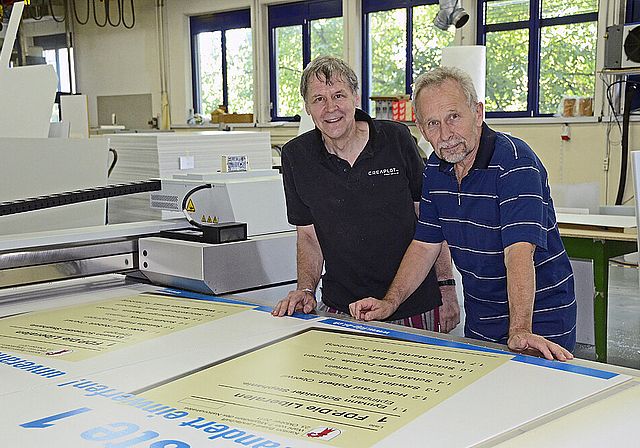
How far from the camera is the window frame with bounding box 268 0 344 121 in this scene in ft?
27.8

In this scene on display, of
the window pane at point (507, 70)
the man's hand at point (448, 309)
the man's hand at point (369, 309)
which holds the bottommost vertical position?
the man's hand at point (448, 309)

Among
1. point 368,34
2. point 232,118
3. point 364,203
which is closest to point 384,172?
point 364,203

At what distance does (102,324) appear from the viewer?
61.9 inches

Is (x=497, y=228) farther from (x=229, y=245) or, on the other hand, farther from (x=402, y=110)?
(x=402, y=110)

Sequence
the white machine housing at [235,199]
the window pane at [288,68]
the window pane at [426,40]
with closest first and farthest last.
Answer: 1. the white machine housing at [235,199]
2. the window pane at [426,40]
3. the window pane at [288,68]

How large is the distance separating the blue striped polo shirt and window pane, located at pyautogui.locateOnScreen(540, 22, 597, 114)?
5.40 metres

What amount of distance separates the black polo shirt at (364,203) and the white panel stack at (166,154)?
30.6 inches

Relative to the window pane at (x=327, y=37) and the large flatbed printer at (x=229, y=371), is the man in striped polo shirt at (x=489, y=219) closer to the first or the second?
the large flatbed printer at (x=229, y=371)

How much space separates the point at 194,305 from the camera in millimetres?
1732

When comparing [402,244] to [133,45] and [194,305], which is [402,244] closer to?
[194,305]

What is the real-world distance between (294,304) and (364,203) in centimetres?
44

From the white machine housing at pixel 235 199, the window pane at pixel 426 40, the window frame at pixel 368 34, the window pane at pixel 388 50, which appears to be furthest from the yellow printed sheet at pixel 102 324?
the window pane at pixel 388 50

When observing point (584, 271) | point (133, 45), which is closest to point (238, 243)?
point (584, 271)

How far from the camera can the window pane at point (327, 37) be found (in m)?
8.43
